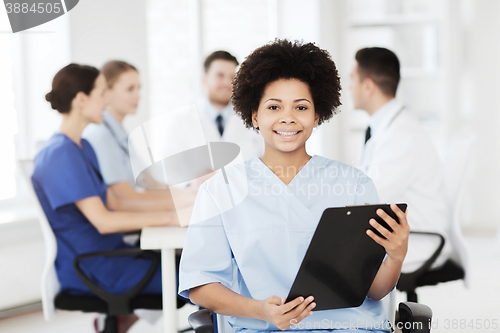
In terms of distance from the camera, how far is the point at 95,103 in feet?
6.81

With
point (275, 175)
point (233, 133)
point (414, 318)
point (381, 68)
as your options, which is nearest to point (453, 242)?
point (381, 68)

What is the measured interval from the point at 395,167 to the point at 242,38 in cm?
294

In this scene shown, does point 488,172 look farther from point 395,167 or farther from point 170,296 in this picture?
point 170,296

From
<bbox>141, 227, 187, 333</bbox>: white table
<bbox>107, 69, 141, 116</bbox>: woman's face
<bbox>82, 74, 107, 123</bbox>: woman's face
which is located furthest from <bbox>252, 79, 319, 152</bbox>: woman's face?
<bbox>107, 69, 141, 116</bbox>: woman's face

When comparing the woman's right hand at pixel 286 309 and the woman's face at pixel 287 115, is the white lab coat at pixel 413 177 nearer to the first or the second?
the woman's face at pixel 287 115

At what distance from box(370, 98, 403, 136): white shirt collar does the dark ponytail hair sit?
1301mm

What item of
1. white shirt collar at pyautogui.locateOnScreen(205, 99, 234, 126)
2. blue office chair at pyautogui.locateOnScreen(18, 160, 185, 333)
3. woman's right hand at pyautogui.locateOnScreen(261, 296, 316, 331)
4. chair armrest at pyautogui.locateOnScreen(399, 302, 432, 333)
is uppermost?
white shirt collar at pyautogui.locateOnScreen(205, 99, 234, 126)

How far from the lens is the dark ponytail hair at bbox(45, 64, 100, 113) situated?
198cm

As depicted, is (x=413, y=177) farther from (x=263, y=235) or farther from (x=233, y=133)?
(x=233, y=133)

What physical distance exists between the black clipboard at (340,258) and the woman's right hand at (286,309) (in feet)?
0.04

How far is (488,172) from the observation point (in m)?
4.38

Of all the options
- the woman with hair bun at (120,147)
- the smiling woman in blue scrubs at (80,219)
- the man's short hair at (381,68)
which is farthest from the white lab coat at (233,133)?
the smiling woman in blue scrubs at (80,219)

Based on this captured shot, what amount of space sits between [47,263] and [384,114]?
62.0 inches

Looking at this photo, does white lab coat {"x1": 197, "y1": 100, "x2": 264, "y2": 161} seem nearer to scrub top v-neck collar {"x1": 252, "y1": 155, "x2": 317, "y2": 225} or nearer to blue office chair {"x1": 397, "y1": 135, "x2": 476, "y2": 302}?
blue office chair {"x1": 397, "y1": 135, "x2": 476, "y2": 302}
